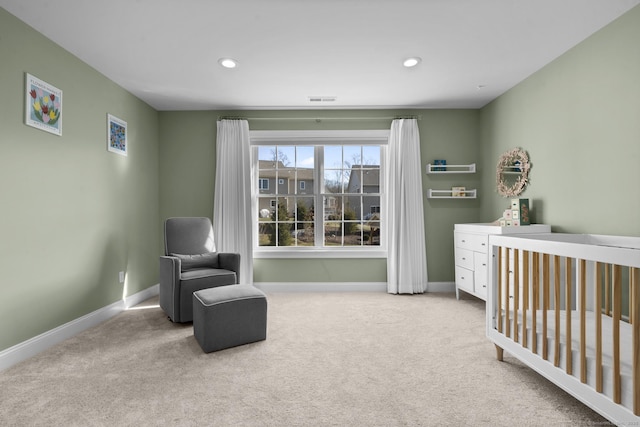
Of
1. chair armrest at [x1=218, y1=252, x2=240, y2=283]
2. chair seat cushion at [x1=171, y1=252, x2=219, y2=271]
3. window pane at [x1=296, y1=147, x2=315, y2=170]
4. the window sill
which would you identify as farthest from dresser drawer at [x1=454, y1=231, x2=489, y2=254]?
chair seat cushion at [x1=171, y1=252, x2=219, y2=271]

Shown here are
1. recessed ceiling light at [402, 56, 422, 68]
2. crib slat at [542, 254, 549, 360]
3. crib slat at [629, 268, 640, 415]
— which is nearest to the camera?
crib slat at [629, 268, 640, 415]

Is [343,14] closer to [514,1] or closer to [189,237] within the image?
[514,1]

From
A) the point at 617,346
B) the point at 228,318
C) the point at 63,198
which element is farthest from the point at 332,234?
the point at 617,346

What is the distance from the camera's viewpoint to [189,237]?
3.53m

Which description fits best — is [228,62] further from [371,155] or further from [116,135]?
[371,155]

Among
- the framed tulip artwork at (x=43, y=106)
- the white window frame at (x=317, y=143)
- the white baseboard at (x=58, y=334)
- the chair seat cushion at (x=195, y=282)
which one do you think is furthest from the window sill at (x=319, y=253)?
the framed tulip artwork at (x=43, y=106)

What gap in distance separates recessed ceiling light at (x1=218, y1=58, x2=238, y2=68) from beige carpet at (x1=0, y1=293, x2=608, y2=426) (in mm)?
Answer: 2371

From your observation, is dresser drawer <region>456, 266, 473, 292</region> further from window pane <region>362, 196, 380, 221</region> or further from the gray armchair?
the gray armchair

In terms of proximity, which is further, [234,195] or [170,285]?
[234,195]

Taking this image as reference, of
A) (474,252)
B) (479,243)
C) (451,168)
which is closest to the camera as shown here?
(479,243)

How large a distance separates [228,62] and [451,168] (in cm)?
293

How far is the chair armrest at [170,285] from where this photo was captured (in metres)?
2.98

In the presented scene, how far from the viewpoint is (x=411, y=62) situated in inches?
117

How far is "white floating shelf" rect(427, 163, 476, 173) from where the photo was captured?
420 centimetres
